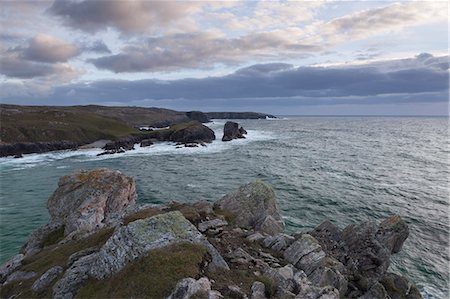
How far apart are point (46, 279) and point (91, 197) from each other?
17530 millimetres

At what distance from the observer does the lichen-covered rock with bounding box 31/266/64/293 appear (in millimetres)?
19375

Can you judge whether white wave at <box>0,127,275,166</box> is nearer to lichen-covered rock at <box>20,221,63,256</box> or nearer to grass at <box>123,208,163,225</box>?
lichen-covered rock at <box>20,221,63,256</box>

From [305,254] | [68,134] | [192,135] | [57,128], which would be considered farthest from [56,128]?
[305,254]

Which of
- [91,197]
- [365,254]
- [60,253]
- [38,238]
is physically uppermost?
[91,197]

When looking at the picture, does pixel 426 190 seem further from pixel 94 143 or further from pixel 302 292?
pixel 94 143

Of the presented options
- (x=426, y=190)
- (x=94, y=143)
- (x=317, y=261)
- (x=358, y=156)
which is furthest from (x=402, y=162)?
(x=94, y=143)

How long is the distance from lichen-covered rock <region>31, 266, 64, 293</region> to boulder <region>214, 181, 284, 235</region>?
14.1m

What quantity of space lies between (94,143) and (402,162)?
4291 inches

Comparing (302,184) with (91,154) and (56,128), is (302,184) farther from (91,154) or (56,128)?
(56,128)

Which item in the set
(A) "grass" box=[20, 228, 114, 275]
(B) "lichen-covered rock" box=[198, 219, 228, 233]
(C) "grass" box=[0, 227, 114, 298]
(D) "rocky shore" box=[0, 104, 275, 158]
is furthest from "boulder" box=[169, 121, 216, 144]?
(C) "grass" box=[0, 227, 114, 298]

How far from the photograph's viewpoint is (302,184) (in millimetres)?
62438

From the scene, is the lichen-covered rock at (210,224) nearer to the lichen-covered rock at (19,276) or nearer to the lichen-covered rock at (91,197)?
the lichen-covered rock at (19,276)

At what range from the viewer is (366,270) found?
2567cm

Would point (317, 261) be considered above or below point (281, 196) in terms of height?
above
